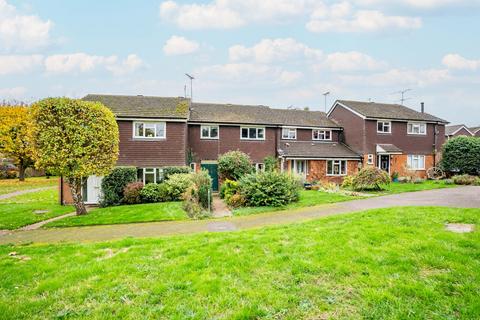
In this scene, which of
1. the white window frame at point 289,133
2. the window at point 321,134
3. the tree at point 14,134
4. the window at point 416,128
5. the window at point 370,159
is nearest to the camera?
the white window frame at point 289,133

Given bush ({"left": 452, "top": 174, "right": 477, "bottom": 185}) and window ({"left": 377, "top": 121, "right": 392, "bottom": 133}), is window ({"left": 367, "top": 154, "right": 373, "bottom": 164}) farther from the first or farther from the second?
bush ({"left": 452, "top": 174, "right": 477, "bottom": 185})

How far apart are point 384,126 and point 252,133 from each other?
13.1m

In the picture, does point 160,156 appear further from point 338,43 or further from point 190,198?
point 338,43

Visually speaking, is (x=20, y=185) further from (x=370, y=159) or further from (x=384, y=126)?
(x=384, y=126)

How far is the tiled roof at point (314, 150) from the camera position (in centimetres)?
2498

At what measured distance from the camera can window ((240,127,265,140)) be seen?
25084mm

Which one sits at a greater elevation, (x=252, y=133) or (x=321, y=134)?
(x=321, y=134)

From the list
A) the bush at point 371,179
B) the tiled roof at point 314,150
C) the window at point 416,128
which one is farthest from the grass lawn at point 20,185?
the window at point 416,128

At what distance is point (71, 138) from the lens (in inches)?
525

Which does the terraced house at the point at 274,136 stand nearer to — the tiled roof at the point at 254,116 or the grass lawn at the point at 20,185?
the tiled roof at the point at 254,116

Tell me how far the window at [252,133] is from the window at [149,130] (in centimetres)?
720

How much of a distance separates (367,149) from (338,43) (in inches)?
407

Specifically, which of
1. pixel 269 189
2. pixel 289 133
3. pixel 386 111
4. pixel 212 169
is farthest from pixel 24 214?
pixel 386 111

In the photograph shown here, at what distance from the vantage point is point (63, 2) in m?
15.2
